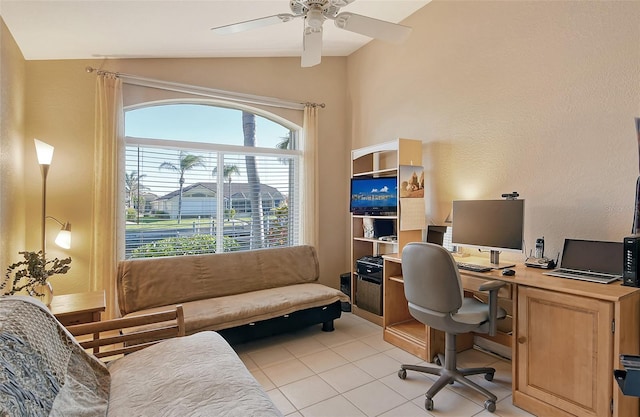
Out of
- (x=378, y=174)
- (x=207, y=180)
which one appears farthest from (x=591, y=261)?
(x=207, y=180)

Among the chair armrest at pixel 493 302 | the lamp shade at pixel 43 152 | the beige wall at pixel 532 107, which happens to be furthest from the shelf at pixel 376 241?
the lamp shade at pixel 43 152

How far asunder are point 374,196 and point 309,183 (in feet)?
3.23

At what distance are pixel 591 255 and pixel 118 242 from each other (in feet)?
13.0

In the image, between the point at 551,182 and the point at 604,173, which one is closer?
the point at 604,173

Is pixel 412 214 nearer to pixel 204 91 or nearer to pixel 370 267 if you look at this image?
pixel 370 267

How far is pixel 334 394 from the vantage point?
7.43 ft

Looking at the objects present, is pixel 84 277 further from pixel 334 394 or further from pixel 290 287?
pixel 334 394

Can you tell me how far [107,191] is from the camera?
121 inches

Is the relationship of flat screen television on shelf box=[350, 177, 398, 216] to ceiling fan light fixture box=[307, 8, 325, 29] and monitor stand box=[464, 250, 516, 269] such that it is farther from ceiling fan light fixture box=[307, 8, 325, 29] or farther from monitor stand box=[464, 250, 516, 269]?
ceiling fan light fixture box=[307, 8, 325, 29]

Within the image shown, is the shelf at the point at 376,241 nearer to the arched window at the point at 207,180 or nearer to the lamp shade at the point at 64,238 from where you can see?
the arched window at the point at 207,180

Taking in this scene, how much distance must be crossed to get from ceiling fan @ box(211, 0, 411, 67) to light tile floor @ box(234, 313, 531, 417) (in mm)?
2537

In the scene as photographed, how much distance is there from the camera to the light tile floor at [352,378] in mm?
2096

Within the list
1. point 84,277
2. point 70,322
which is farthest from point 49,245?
point 70,322

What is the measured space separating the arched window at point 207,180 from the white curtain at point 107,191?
256 mm
